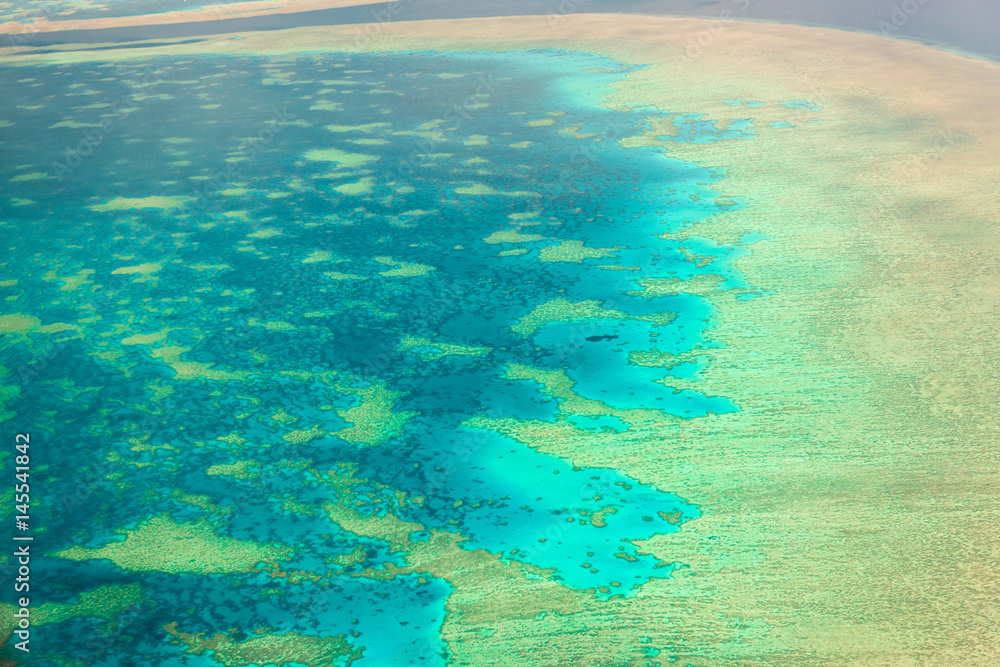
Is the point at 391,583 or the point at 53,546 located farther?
the point at 53,546

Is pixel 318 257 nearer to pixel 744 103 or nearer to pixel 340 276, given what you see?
pixel 340 276

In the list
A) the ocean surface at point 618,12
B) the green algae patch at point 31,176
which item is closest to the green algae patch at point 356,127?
the green algae patch at point 31,176

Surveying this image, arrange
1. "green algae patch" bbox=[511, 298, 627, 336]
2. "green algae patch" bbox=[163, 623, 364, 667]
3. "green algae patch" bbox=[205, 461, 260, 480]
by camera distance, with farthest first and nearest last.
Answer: "green algae patch" bbox=[511, 298, 627, 336] < "green algae patch" bbox=[205, 461, 260, 480] < "green algae patch" bbox=[163, 623, 364, 667]

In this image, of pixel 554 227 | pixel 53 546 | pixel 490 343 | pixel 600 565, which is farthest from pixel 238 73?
pixel 600 565

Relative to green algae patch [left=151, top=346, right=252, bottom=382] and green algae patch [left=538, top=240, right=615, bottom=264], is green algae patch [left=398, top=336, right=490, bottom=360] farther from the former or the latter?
green algae patch [left=538, top=240, right=615, bottom=264]

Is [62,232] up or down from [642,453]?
up

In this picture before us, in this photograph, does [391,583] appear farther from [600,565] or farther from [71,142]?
[71,142]

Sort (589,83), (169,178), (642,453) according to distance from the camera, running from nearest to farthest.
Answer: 1. (642,453)
2. (169,178)
3. (589,83)

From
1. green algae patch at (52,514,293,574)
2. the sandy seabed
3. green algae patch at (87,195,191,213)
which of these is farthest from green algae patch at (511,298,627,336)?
green algae patch at (87,195,191,213)

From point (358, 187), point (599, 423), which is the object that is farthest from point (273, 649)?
point (358, 187)
